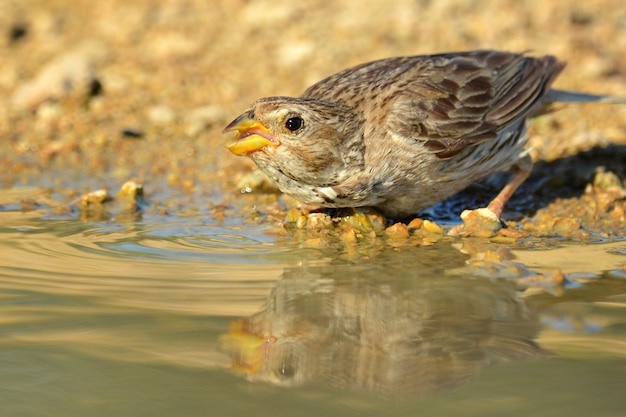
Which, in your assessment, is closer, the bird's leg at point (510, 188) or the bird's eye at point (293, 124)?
the bird's eye at point (293, 124)

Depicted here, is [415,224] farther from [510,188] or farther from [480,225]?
[510,188]

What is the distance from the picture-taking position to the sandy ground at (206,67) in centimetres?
760

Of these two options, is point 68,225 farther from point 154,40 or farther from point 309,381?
point 154,40

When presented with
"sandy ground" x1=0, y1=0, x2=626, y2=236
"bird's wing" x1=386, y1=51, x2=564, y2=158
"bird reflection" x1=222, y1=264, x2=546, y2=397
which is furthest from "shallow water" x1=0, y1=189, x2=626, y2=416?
"sandy ground" x1=0, y1=0, x2=626, y2=236

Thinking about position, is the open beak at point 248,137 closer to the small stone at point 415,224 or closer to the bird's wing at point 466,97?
the bird's wing at point 466,97

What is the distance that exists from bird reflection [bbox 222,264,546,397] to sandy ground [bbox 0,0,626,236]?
275 centimetres

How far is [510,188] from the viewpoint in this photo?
627cm

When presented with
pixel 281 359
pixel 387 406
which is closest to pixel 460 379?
pixel 387 406

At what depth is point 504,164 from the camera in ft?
20.5

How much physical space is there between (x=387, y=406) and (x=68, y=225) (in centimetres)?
337

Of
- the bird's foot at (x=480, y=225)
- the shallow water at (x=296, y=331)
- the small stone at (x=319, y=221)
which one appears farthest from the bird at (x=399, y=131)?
the shallow water at (x=296, y=331)

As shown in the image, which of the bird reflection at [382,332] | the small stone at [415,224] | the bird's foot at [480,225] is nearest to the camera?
the bird reflection at [382,332]

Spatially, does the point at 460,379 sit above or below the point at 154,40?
below

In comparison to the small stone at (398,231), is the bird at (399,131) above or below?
above
